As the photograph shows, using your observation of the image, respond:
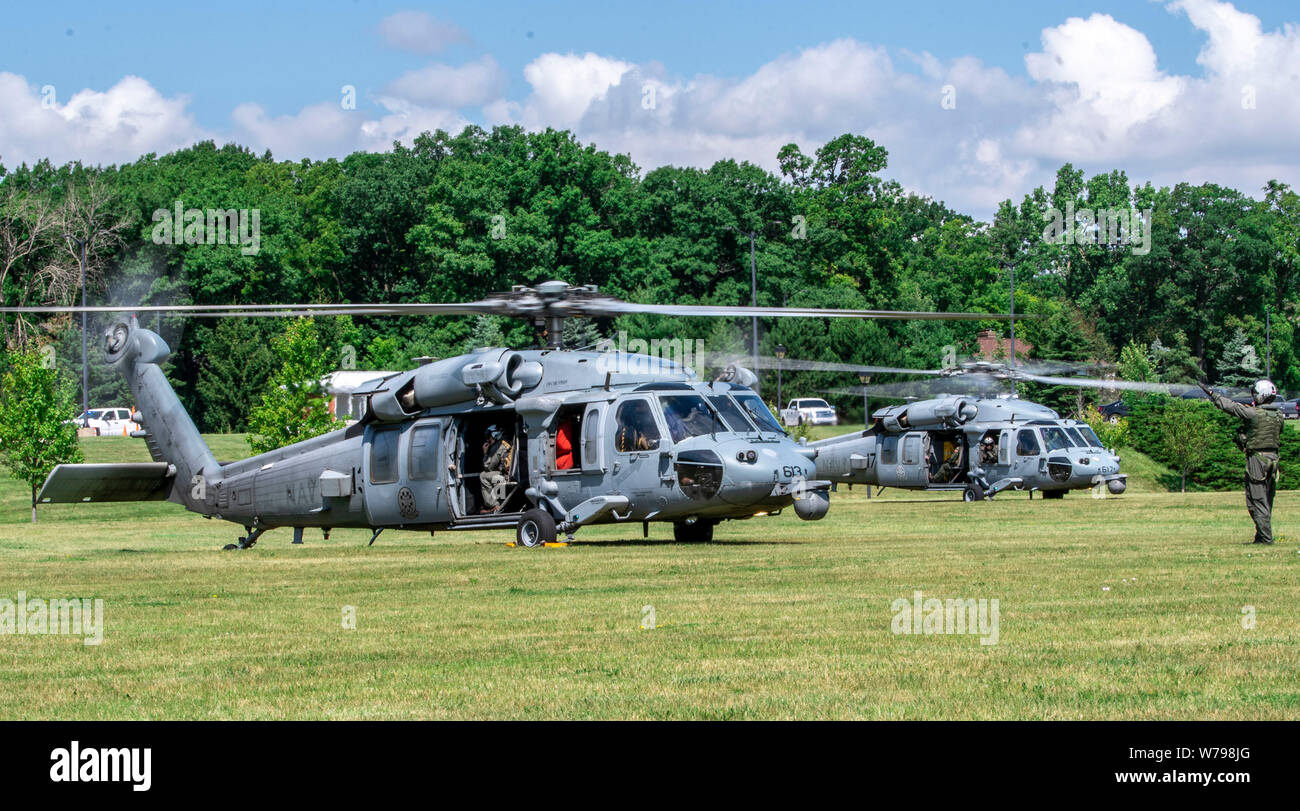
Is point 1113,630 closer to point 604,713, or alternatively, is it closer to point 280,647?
point 604,713

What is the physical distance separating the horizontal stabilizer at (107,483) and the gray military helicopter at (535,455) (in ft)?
0.11

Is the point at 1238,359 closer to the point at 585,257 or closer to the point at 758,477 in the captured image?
the point at 585,257

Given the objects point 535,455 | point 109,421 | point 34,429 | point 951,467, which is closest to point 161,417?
point 535,455

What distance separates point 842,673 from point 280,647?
4.69 m

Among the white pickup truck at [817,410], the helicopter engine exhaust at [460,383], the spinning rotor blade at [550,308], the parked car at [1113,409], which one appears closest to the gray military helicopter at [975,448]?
the helicopter engine exhaust at [460,383]

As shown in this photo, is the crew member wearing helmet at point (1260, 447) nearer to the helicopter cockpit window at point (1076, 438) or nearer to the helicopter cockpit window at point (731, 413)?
the helicopter cockpit window at point (731, 413)

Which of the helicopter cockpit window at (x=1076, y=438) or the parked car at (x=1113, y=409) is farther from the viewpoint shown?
the parked car at (x=1113, y=409)

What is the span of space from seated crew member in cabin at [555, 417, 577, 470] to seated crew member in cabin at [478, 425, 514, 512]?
40.5 inches

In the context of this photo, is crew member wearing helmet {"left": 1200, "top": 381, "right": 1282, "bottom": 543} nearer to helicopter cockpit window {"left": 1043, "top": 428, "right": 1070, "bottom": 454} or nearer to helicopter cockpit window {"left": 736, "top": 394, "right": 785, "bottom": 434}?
helicopter cockpit window {"left": 736, "top": 394, "right": 785, "bottom": 434}

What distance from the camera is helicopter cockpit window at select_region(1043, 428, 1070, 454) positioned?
46.2 metres

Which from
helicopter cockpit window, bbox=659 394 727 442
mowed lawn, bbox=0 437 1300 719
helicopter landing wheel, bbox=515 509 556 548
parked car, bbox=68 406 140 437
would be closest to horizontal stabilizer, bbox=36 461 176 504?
mowed lawn, bbox=0 437 1300 719

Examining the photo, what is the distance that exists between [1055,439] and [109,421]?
61.8 metres

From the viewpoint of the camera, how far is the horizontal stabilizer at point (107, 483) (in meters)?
25.9

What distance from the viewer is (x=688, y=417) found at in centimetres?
2430
